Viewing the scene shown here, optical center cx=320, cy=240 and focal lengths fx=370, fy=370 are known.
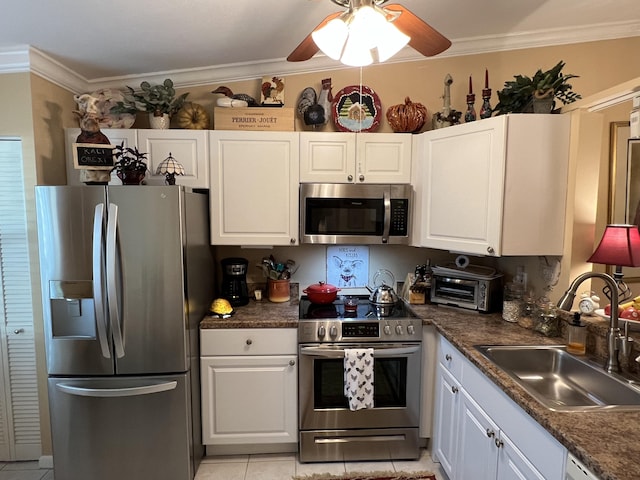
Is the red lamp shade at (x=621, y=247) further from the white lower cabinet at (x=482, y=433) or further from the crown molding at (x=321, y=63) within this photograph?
the crown molding at (x=321, y=63)

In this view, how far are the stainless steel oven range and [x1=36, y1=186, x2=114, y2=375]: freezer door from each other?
1.11m

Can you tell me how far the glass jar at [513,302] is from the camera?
7.20ft

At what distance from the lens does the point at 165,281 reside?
195cm

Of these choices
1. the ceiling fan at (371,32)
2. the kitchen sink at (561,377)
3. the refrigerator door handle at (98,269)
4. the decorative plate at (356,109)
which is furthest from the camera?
the decorative plate at (356,109)

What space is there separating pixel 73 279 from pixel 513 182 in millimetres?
2373

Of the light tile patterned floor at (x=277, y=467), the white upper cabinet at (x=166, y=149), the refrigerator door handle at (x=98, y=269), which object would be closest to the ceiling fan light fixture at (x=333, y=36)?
the white upper cabinet at (x=166, y=149)

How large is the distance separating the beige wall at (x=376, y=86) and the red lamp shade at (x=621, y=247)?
371mm

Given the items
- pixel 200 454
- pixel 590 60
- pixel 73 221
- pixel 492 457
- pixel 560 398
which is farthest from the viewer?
pixel 590 60

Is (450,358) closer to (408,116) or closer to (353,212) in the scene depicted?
(353,212)

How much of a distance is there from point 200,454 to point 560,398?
2049 millimetres

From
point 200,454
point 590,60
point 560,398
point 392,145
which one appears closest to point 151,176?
point 392,145

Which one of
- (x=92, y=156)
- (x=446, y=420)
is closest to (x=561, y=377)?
(x=446, y=420)

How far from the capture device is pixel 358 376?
2.17m

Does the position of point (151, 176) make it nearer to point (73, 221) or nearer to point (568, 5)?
point (73, 221)
